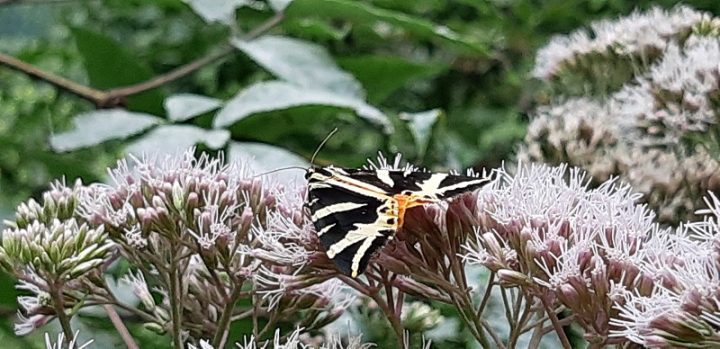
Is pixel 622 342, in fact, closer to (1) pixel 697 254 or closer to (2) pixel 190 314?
(1) pixel 697 254

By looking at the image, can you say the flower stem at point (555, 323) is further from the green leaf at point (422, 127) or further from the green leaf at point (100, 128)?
the green leaf at point (100, 128)

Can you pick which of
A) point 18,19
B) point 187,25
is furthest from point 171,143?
point 18,19

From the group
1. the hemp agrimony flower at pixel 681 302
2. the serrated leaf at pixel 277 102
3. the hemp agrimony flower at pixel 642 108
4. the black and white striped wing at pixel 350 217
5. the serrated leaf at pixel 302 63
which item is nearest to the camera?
the hemp agrimony flower at pixel 681 302

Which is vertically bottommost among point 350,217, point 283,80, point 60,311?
point 60,311

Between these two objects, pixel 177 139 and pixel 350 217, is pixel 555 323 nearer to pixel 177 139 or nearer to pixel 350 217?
pixel 350 217

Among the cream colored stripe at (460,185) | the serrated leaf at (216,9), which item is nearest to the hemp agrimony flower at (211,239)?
the cream colored stripe at (460,185)

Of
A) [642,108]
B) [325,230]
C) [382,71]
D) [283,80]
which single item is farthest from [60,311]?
[382,71]

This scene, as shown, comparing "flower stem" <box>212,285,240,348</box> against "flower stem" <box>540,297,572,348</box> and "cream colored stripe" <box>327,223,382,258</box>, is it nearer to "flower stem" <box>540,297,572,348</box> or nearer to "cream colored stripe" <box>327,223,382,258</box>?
"cream colored stripe" <box>327,223,382,258</box>
